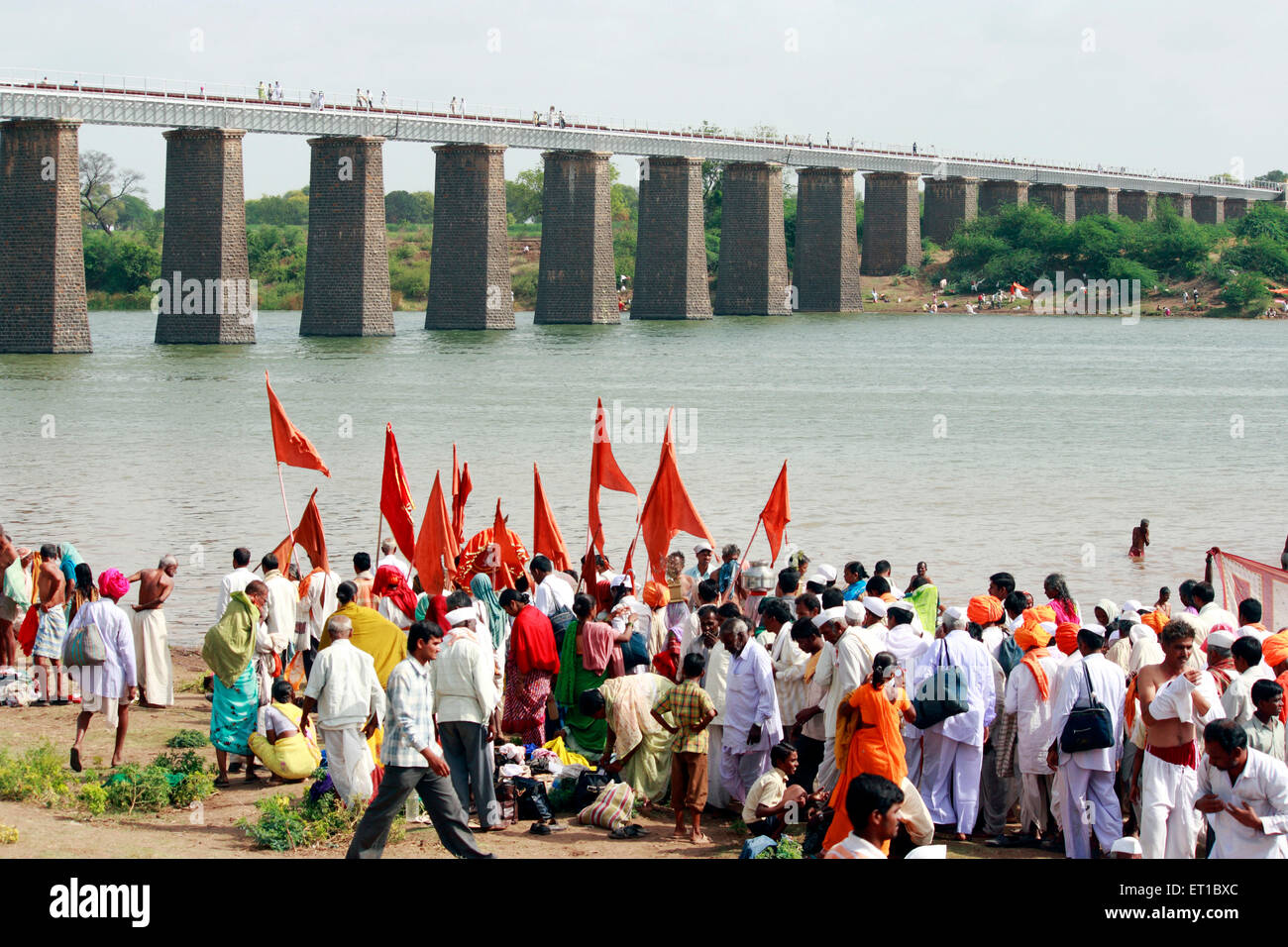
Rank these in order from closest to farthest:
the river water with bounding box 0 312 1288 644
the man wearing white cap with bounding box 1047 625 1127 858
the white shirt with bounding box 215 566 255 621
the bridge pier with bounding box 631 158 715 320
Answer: the man wearing white cap with bounding box 1047 625 1127 858
the white shirt with bounding box 215 566 255 621
the river water with bounding box 0 312 1288 644
the bridge pier with bounding box 631 158 715 320

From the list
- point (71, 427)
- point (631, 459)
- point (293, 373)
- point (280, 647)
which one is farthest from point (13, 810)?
point (293, 373)

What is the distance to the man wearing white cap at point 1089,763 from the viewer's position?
28.1ft

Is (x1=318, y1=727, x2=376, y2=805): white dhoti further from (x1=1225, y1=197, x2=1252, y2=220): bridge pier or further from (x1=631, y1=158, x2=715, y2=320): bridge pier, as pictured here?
(x1=1225, y1=197, x2=1252, y2=220): bridge pier

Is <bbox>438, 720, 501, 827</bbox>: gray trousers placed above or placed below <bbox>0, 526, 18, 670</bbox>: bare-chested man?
below

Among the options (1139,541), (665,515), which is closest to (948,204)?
(1139,541)

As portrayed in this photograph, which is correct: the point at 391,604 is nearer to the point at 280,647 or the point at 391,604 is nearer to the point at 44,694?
the point at 280,647

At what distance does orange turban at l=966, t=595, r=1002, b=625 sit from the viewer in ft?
32.2

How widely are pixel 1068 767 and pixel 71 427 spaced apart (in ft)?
110

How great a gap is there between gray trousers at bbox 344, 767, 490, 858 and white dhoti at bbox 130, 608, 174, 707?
4.04 meters

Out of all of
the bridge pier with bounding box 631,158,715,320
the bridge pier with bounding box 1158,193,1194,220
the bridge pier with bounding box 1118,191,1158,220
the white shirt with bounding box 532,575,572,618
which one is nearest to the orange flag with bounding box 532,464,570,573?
the white shirt with bounding box 532,575,572,618

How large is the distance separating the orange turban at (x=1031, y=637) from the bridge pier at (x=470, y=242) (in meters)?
62.0

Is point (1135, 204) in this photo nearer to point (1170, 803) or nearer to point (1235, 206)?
point (1235, 206)

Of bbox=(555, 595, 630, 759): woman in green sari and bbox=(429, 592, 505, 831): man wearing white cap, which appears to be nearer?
bbox=(429, 592, 505, 831): man wearing white cap

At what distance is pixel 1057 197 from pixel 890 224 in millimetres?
22621
